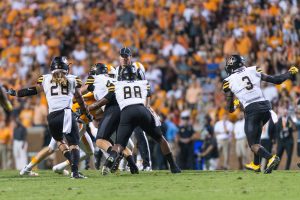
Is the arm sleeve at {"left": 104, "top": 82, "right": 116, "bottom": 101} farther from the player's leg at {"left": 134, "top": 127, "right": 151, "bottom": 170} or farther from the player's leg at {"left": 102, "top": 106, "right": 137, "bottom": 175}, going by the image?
the player's leg at {"left": 134, "top": 127, "right": 151, "bottom": 170}

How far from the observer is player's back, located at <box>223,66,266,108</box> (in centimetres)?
1559

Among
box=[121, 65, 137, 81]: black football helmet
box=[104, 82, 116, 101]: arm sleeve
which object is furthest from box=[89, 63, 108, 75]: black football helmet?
box=[121, 65, 137, 81]: black football helmet

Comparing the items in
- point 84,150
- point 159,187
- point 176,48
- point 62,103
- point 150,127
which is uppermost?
point 176,48

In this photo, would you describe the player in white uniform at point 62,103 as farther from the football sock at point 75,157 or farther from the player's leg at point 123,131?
the player's leg at point 123,131

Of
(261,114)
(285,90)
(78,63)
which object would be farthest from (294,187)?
(78,63)

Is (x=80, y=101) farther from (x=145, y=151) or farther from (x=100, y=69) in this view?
(x=145, y=151)

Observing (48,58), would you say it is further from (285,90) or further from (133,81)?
(133,81)

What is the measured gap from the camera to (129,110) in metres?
14.9

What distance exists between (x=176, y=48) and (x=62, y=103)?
12.3 metres

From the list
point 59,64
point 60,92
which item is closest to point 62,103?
point 60,92

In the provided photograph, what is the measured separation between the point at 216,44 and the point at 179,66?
1.26 m

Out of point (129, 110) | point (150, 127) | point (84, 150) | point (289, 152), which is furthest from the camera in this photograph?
point (289, 152)

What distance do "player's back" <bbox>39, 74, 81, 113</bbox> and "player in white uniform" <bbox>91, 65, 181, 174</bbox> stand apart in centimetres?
75

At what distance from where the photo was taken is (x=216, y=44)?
26016mm
